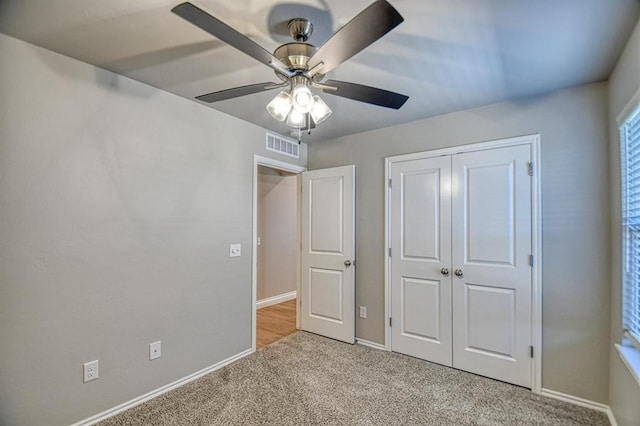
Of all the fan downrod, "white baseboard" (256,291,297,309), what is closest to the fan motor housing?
the fan downrod

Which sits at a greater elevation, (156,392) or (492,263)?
(492,263)

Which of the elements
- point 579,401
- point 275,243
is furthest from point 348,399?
point 275,243

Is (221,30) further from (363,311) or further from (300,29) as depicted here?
(363,311)

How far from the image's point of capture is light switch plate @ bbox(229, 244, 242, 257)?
292 cm

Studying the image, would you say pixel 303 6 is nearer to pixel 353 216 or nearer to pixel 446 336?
pixel 353 216

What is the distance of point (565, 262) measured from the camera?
7.47 ft

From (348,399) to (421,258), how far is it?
1432 millimetres

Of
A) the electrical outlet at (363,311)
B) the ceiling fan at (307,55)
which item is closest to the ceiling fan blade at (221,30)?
the ceiling fan at (307,55)

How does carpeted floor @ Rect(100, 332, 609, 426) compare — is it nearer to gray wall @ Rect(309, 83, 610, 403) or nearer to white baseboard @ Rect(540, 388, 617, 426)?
white baseboard @ Rect(540, 388, 617, 426)

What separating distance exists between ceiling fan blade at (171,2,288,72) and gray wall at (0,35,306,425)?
56.5 inches

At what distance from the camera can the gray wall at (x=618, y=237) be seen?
1.62 metres

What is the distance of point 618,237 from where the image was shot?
195cm

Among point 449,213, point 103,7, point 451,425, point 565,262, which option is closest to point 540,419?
point 451,425

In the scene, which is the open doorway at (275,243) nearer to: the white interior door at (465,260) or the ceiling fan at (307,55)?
the white interior door at (465,260)
